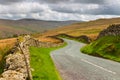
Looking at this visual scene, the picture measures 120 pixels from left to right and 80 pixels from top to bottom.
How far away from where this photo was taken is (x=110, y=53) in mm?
46500

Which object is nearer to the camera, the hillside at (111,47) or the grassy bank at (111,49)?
the grassy bank at (111,49)

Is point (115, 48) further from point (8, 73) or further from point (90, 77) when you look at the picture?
point (8, 73)

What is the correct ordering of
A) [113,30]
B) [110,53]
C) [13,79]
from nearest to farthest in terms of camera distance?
[13,79] < [110,53] < [113,30]

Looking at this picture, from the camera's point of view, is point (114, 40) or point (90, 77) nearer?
point (90, 77)

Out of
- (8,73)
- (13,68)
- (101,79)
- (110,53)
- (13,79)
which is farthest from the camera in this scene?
(110,53)

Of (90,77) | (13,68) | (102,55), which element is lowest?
(102,55)

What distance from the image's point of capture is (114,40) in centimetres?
5188

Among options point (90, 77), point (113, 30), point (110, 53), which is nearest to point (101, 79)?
point (90, 77)

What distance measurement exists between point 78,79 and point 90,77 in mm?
1360

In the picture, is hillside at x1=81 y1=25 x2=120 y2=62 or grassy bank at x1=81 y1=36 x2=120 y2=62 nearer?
grassy bank at x1=81 y1=36 x2=120 y2=62

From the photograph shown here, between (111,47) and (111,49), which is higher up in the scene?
(111,47)

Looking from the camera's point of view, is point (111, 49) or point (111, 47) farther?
point (111, 47)

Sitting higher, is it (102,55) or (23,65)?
(23,65)

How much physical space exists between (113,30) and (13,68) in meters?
41.3
